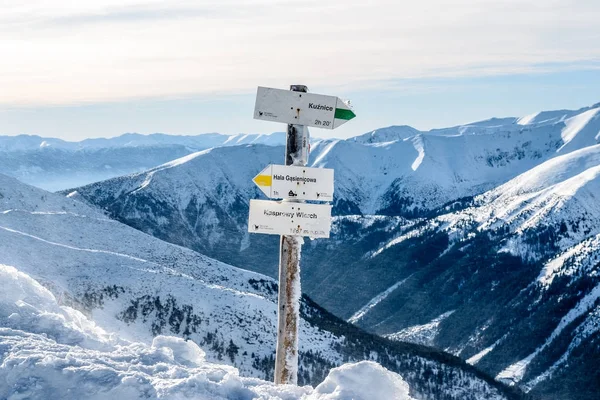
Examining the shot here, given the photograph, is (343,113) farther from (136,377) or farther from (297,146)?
(136,377)

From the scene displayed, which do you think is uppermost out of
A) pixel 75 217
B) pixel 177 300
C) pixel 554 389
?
pixel 75 217

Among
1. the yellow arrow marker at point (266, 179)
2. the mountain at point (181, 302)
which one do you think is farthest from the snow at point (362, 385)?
the mountain at point (181, 302)

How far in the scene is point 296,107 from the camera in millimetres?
13266

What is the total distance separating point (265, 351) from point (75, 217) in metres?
68.0

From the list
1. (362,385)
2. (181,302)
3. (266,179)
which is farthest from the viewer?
(181,302)

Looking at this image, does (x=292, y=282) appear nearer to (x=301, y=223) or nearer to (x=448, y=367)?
(x=301, y=223)

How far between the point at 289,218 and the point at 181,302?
268 ft

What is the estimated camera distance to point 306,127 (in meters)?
13.5

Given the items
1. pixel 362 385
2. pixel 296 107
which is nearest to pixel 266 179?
pixel 296 107

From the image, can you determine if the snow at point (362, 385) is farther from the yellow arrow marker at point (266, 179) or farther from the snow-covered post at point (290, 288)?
the yellow arrow marker at point (266, 179)

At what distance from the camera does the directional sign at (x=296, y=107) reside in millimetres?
13180

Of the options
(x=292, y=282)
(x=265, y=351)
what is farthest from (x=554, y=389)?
(x=292, y=282)

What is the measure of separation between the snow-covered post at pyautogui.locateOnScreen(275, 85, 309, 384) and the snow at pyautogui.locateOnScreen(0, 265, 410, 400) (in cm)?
132

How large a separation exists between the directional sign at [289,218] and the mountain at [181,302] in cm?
5461
